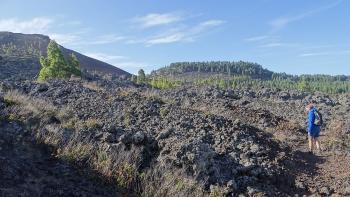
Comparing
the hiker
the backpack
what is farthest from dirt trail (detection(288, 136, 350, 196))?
the backpack

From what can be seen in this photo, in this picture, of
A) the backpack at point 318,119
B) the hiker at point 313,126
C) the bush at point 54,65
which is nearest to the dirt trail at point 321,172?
the hiker at point 313,126

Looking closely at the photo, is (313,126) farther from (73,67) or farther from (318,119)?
(73,67)

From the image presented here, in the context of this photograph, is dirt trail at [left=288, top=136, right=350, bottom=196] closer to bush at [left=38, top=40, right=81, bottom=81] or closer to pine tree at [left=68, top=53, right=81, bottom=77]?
bush at [left=38, top=40, right=81, bottom=81]

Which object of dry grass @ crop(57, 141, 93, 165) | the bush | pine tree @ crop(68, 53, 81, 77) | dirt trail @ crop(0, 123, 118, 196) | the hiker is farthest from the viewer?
pine tree @ crop(68, 53, 81, 77)

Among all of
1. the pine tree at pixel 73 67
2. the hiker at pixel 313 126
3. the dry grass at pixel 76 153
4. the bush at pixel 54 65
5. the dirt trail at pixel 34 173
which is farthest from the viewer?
the pine tree at pixel 73 67

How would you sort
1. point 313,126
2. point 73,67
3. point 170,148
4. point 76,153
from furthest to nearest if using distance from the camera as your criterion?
point 73,67, point 313,126, point 170,148, point 76,153

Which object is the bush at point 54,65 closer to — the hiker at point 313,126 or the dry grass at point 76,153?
the hiker at point 313,126

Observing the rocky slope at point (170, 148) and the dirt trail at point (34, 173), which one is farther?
the rocky slope at point (170, 148)

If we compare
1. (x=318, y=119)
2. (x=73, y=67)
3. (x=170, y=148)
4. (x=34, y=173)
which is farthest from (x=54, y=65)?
(x=34, y=173)

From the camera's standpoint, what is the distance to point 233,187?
893 centimetres

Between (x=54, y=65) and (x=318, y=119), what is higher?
(x=54, y=65)

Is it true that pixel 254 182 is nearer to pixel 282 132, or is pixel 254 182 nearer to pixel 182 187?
pixel 182 187

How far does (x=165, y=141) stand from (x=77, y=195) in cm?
425

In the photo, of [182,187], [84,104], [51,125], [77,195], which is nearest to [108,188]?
[77,195]
